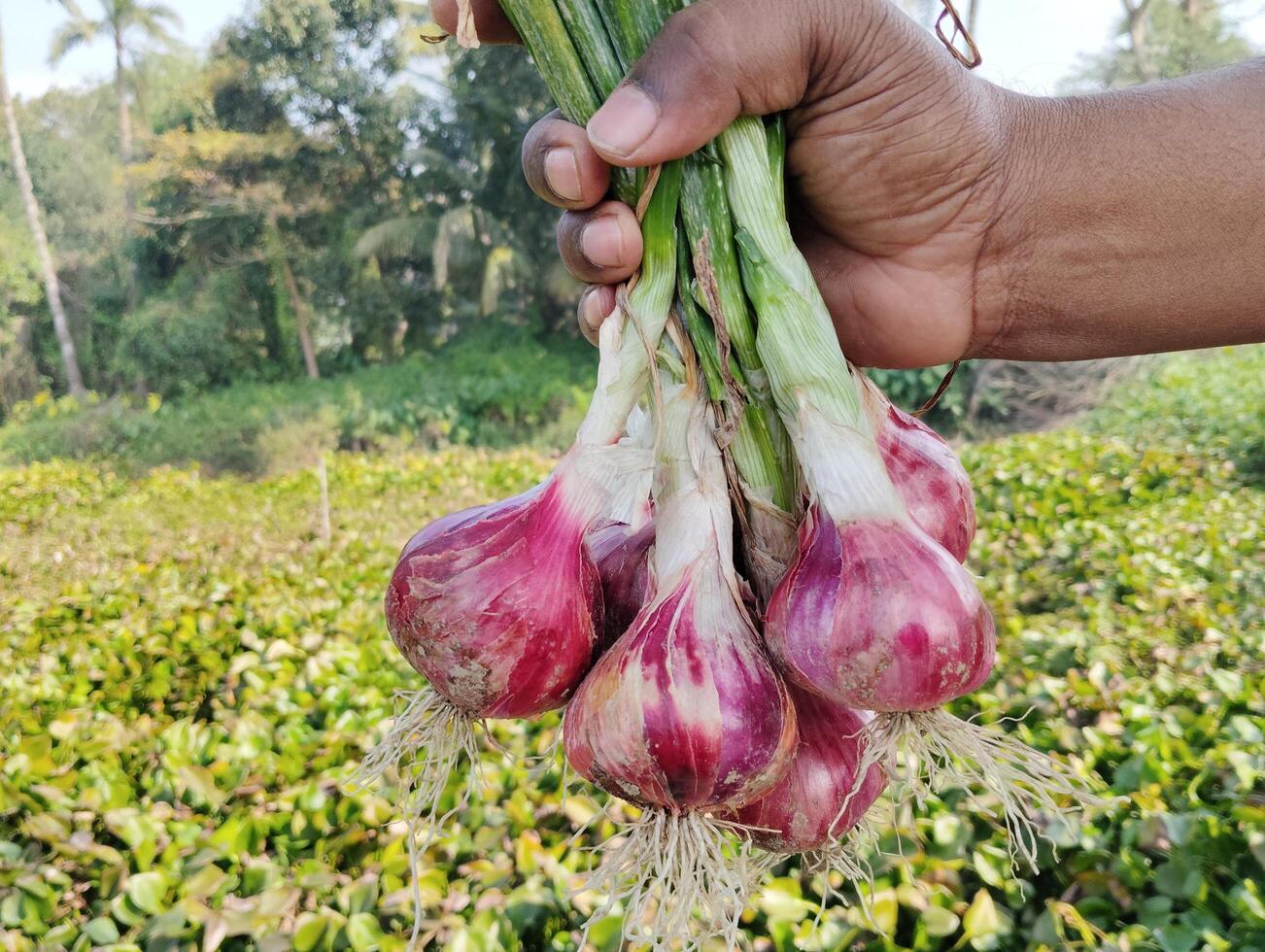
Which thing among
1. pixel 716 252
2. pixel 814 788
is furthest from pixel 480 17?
pixel 814 788

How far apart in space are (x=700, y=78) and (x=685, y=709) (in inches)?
25.2

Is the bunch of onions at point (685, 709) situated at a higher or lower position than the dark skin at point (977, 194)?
lower

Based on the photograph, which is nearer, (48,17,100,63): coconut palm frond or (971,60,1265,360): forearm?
(971,60,1265,360): forearm

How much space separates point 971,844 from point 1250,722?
0.76 m

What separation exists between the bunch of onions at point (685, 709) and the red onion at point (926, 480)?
0.73 feet

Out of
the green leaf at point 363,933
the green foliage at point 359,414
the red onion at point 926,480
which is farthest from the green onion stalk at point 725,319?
the green foliage at point 359,414

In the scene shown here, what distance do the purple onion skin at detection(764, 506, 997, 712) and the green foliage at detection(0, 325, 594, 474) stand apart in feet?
→ 39.6

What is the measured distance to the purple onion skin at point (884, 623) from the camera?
80cm

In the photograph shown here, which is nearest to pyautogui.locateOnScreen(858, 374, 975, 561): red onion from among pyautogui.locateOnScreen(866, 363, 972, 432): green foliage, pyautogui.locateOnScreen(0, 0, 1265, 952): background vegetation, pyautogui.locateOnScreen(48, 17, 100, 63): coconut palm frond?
pyautogui.locateOnScreen(0, 0, 1265, 952): background vegetation

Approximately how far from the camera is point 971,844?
2154 millimetres

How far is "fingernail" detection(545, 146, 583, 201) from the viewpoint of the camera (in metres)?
1.05

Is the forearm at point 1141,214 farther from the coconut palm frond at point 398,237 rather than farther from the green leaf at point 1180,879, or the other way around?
the coconut palm frond at point 398,237

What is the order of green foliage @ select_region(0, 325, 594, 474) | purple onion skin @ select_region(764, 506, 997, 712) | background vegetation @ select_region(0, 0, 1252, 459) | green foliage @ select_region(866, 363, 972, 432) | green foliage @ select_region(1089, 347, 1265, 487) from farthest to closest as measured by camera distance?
background vegetation @ select_region(0, 0, 1252, 459)
green foliage @ select_region(0, 325, 594, 474)
green foliage @ select_region(866, 363, 972, 432)
green foliage @ select_region(1089, 347, 1265, 487)
purple onion skin @ select_region(764, 506, 997, 712)

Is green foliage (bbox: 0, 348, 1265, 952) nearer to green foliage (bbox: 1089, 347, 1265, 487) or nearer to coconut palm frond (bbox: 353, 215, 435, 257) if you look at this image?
green foliage (bbox: 1089, 347, 1265, 487)
